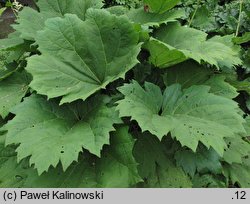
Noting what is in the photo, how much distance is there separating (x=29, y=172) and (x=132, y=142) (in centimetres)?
67

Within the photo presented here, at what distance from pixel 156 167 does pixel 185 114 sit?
40 cm

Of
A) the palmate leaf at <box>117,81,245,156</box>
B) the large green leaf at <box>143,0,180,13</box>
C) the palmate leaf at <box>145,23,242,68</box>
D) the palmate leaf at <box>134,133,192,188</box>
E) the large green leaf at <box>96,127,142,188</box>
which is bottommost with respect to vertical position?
the palmate leaf at <box>134,133,192,188</box>

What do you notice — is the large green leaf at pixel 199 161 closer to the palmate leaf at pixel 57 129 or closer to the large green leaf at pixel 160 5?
the palmate leaf at pixel 57 129

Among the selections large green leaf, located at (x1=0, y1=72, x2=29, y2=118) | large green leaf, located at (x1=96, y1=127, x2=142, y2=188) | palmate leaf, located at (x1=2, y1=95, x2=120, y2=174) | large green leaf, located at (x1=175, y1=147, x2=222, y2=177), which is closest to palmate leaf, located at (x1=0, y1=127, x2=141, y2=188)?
large green leaf, located at (x1=96, y1=127, x2=142, y2=188)

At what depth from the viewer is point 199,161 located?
232 cm

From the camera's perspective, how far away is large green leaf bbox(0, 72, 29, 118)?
2.61 m

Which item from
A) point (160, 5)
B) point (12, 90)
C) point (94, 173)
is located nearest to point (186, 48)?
point (160, 5)

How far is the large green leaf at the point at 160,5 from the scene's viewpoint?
2.77m

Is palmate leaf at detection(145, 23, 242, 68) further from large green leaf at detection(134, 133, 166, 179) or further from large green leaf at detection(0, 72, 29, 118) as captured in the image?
large green leaf at detection(0, 72, 29, 118)

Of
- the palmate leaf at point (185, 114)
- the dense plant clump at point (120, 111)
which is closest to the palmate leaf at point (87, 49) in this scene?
the dense plant clump at point (120, 111)

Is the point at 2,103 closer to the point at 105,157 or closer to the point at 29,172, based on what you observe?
the point at 29,172

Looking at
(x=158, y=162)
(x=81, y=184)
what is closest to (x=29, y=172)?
(x=81, y=184)

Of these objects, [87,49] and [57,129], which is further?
[87,49]

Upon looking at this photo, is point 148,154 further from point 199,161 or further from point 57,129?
point 57,129
